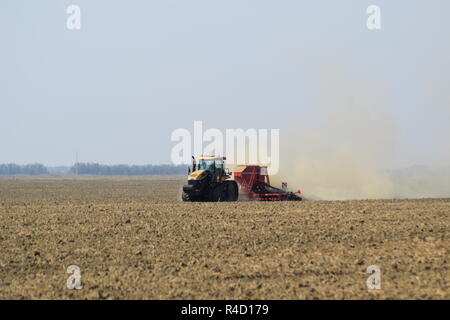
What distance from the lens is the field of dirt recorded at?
46.7ft

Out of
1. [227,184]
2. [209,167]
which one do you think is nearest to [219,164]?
[209,167]

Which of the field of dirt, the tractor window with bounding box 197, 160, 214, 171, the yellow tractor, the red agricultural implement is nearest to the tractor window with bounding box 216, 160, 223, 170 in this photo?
the yellow tractor

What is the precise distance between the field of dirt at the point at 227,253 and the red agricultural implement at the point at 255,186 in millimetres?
6023

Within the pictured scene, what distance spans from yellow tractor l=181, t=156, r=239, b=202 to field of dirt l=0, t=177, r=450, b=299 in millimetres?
3663

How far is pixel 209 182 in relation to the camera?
3362 centimetres

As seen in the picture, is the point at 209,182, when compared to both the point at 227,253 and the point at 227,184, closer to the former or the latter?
the point at 227,184

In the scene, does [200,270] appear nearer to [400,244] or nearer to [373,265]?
[373,265]

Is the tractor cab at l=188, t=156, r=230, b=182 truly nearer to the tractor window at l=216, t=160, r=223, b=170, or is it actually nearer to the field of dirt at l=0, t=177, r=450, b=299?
the tractor window at l=216, t=160, r=223, b=170

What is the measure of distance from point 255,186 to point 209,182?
3.32 m

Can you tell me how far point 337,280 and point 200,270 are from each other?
3334mm

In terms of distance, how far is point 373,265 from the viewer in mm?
16594

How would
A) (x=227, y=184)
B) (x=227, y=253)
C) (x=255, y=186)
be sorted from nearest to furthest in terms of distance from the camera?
(x=227, y=253) < (x=227, y=184) < (x=255, y=186)

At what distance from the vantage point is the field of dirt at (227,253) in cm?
1423
